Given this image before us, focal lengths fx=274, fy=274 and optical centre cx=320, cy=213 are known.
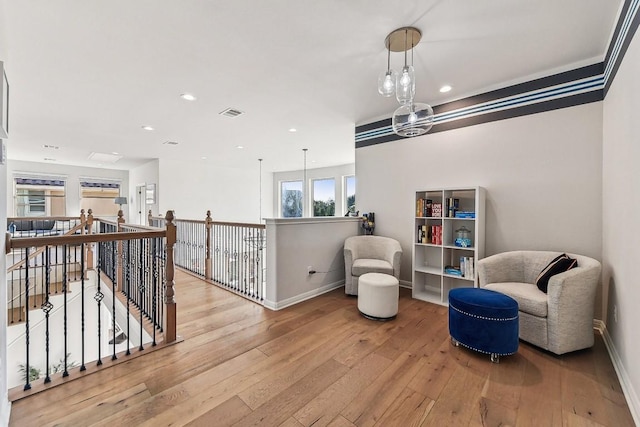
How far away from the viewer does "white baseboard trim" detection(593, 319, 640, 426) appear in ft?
5.41

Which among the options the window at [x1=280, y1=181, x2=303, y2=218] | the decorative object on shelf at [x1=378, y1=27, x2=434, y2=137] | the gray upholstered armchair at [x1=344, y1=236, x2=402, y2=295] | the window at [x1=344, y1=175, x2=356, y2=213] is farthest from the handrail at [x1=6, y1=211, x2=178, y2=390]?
the window at [x1=280, y1=181, x2=303, y2=218]

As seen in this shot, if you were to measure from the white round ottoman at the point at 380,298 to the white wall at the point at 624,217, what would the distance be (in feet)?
5.69

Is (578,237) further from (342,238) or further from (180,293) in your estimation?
(180,293)

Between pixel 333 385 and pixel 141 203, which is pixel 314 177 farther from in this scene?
pixel 333 385

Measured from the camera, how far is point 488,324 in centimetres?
223

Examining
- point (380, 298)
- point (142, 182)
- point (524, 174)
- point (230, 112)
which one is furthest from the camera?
point (142, 182)

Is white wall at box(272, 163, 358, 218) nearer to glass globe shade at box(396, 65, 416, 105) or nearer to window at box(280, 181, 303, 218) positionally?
window at box(280, 181, 303, 218)

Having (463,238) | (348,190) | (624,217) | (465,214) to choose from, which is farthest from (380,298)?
(348,190)

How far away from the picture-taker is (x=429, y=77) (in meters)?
3.16

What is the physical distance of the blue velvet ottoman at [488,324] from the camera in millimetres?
2221

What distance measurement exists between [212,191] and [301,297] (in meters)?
6.07

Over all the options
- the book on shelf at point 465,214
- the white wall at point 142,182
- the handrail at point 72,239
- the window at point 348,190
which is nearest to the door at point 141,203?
the white wall at point 142,182

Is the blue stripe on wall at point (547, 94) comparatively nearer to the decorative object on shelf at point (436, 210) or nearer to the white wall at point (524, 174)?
the white wall at point (524, 174)

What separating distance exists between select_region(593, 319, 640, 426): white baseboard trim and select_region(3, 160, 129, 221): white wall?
1160cm
